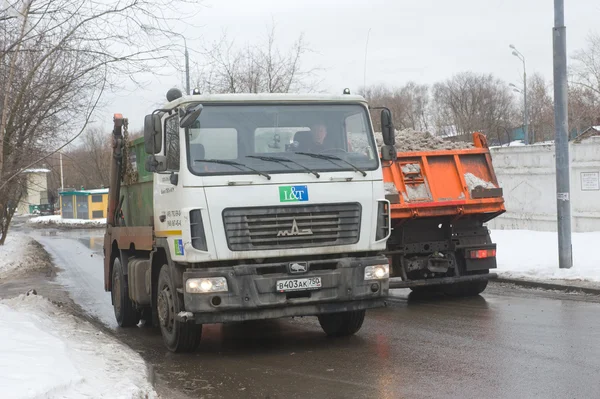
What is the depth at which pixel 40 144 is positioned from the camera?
728 inches

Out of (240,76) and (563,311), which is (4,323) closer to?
(563,311)

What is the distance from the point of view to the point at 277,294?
26.6 feet

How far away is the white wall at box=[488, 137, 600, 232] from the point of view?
1770cm

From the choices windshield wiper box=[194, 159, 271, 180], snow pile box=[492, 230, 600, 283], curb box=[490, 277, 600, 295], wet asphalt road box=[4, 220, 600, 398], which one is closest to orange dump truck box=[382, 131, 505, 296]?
wet asphalt road box=[4, 220, 600, 398]

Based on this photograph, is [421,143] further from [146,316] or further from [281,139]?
[146,316]

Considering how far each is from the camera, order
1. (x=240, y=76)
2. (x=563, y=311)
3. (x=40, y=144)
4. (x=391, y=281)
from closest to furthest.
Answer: (x=563, y=311)
(x=391, y=281)
(x=40, y=144)
(x=240, y=76)

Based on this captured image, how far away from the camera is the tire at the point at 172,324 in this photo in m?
8.54

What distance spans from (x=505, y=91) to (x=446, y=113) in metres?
9.55

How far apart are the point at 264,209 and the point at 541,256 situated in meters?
9.28

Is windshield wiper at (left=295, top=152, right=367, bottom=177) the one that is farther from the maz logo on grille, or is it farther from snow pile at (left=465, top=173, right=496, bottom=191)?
snow pile at (left=465, top=173, right=496, bottom=191)

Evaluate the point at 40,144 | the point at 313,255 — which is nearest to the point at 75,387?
the point at 313,255

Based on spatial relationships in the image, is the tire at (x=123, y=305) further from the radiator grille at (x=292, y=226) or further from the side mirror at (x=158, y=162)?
the radiator grille at (x=292, y=226)

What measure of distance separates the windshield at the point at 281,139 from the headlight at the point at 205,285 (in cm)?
110

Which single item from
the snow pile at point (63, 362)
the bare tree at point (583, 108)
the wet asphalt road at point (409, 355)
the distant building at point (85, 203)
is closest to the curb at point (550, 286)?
the wet asphalt road at point (409, 355)
